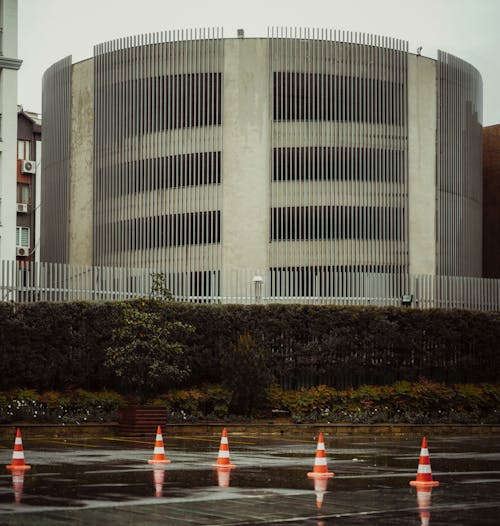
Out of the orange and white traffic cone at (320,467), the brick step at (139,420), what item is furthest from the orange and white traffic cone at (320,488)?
the brick step at (139,420)

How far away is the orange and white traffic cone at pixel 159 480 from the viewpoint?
1523 centimetres

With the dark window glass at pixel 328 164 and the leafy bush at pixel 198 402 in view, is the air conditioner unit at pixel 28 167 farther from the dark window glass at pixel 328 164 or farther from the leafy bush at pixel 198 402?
the leafy bush at pixel 198 402

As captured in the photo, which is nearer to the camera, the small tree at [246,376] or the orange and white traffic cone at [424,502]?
the orange and white traffic cone at [424,502]

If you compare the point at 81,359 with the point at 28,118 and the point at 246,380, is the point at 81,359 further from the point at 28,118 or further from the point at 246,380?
the point at 28,118

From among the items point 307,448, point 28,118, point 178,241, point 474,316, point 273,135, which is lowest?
point 307,448

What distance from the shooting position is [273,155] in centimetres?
6066

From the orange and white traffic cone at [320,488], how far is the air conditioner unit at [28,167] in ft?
223

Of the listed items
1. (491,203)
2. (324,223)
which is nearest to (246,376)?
(324,223)

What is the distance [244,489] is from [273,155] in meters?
45.7

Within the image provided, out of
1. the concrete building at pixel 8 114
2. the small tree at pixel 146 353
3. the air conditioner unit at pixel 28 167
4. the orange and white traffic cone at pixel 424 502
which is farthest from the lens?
the air conditioner unit at pixel 28 167

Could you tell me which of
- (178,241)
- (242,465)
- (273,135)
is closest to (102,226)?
(178,241)

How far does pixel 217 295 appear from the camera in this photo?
41.0 m

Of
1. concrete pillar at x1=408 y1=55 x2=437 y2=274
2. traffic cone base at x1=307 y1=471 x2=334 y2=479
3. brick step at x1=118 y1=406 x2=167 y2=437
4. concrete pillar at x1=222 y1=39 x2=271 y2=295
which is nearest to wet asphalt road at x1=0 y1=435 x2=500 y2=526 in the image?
traffic cone base at x1=307 y1=471 x2=334 y2=479

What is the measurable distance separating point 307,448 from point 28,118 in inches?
2551
